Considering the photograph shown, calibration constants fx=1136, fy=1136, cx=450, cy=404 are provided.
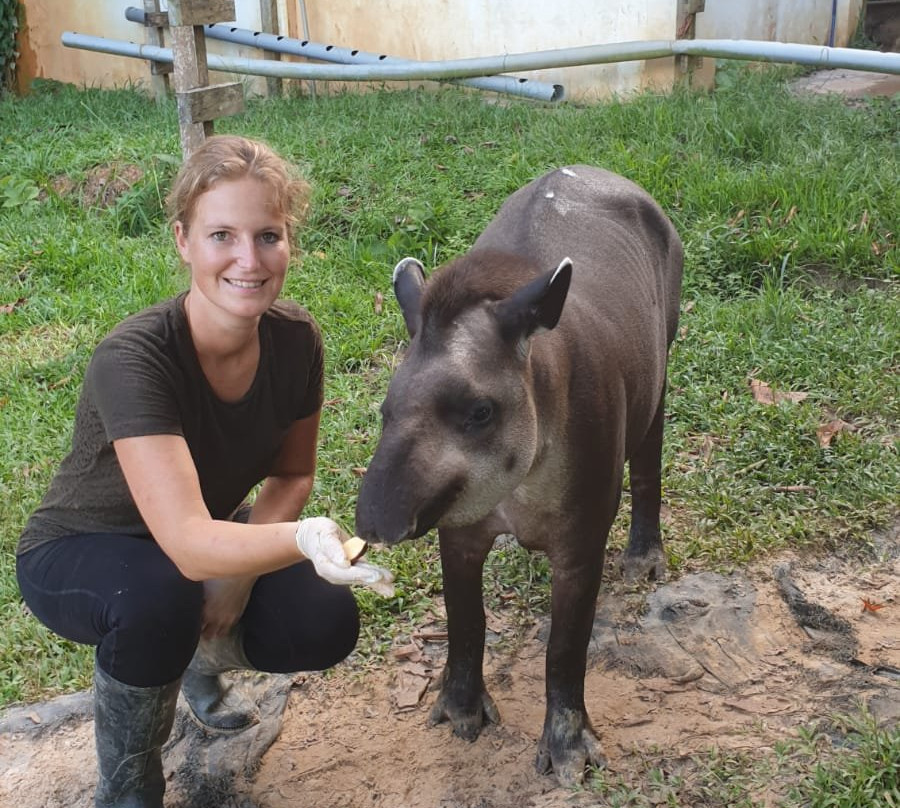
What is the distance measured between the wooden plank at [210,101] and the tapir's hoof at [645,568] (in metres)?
3.63

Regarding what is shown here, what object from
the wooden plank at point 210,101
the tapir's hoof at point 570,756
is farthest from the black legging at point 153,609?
the wooden plank at point 210,101

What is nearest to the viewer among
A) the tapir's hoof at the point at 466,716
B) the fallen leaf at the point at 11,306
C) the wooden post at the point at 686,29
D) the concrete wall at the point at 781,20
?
the tapir's hoof at the point at 466,716

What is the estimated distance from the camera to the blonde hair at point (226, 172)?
3.02m

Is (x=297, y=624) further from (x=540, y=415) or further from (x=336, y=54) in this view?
(x=336, y=54)

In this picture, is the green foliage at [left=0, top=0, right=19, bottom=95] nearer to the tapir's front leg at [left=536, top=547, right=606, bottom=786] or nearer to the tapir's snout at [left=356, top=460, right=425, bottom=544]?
the tapir's front leg at [left=536, top=547, right=606, bottom=786]

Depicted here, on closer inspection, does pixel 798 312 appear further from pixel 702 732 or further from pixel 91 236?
pixel 91 236

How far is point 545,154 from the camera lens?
7500 millimetres

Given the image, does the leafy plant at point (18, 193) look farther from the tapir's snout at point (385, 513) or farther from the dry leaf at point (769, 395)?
the tapir's snout at point (385, 513)

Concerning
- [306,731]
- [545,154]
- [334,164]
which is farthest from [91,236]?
[306,731]

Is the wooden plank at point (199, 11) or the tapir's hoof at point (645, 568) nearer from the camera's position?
the tapir's hoof at point (645, 568)

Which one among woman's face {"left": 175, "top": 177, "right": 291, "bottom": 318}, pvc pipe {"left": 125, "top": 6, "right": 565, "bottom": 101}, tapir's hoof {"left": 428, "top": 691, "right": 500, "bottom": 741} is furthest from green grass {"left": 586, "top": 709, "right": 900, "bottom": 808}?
pvc pipe {"left": 125, "top": 6, "right": 565, "bottom": 101}

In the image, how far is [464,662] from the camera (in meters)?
3.60

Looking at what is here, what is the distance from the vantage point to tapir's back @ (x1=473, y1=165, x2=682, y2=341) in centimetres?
368

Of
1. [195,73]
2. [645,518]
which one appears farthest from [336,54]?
[645,518]
